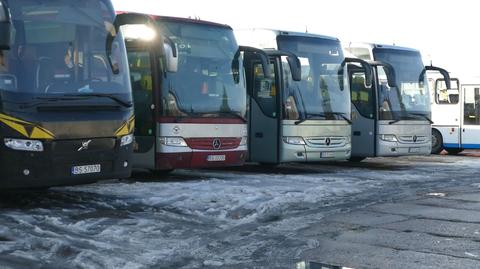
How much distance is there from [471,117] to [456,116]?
1.64 ft

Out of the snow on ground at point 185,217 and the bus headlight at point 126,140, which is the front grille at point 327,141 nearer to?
the snow on ground at point 185,217

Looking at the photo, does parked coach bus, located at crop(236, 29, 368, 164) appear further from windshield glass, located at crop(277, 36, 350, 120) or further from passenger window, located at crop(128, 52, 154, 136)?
passenger window, located at crop(128, 52, 154, 136)

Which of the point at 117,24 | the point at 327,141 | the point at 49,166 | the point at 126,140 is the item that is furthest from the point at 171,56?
the point at 327,141

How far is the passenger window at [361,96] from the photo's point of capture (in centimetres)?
1772

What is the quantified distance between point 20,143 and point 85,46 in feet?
5.67

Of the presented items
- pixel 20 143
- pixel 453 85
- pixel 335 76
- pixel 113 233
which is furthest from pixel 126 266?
pixel 453 85

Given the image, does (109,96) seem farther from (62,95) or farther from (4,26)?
(4,26)

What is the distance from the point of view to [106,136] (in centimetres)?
972

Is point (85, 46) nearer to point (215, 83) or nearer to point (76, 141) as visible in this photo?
point (76, 141)

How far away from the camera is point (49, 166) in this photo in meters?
9.03

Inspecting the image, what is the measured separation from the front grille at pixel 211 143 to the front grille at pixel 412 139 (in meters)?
5.52

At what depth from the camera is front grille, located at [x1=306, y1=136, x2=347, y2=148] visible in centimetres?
1555

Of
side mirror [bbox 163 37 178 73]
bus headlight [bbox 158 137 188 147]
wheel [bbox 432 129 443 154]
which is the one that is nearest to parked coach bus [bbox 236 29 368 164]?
bus headlight [bbox 158 137 188 147]

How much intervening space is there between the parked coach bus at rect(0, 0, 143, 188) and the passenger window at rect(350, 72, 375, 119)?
8.93m
